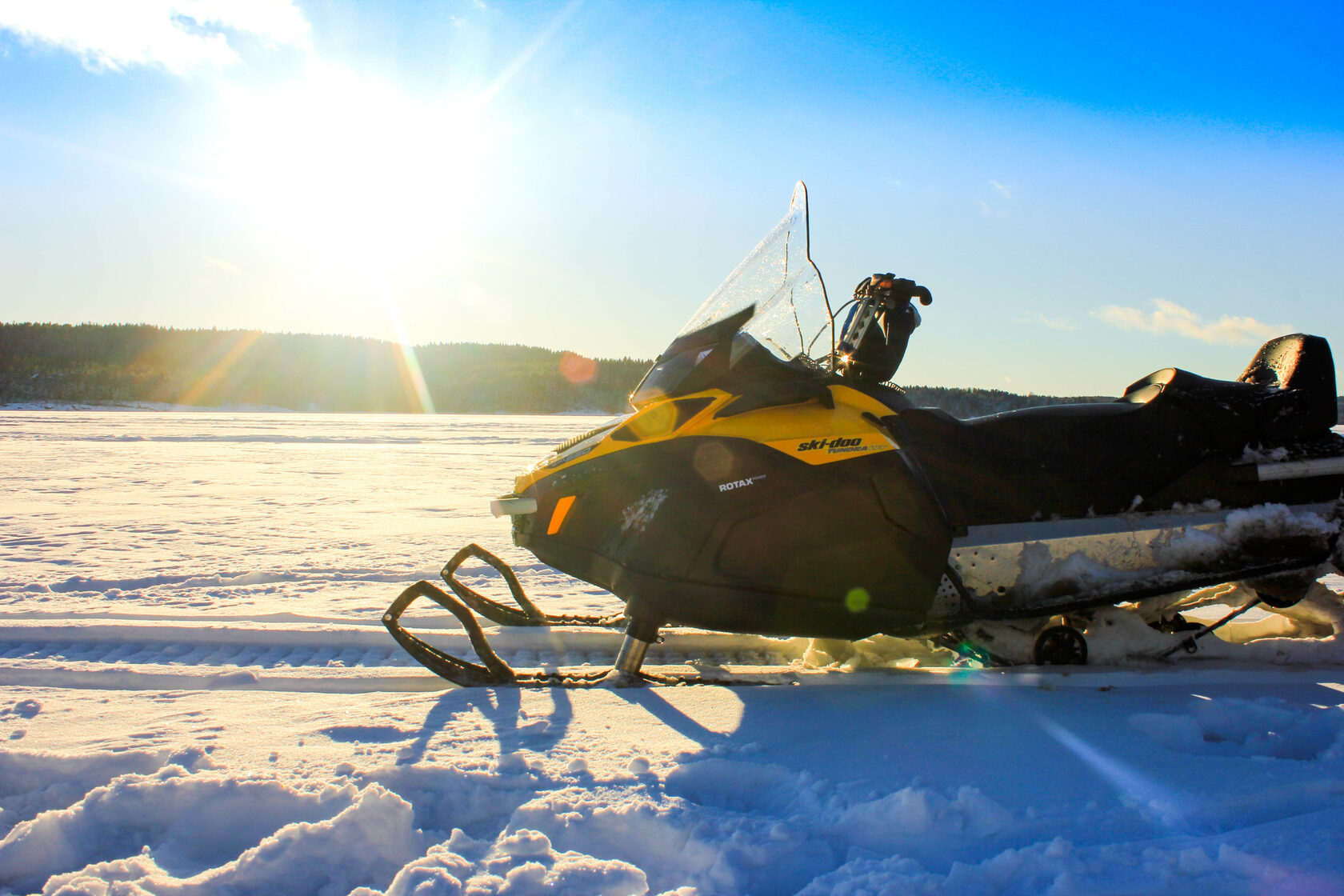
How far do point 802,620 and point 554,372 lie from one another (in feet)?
181

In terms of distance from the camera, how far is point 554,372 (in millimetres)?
55875

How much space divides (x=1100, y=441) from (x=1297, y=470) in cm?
60

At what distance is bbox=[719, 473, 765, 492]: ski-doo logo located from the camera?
2.03 metres

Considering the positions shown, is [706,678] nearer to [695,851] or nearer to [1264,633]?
[695,851]

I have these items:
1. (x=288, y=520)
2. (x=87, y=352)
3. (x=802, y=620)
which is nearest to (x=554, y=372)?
(x=87, y=352)

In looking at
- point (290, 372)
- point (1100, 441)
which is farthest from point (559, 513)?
point (290, 372)

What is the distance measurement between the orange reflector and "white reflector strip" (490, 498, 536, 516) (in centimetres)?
7

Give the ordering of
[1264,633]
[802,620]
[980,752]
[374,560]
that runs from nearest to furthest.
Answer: [980,752], [802,620], [1264,633], [374,560]

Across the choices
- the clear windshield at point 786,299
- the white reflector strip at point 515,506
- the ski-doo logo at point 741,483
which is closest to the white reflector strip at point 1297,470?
the clear windshield at point 786,299

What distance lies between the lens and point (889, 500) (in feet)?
6.69

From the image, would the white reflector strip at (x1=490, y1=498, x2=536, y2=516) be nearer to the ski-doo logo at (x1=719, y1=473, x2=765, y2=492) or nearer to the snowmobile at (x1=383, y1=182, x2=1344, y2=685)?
the snowmobile at (x1=383, y1=182, x2=1344, y2=685)

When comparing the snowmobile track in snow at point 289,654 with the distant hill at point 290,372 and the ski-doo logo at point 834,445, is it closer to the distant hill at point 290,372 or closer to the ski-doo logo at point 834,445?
the ski-doo logo at point 834,445

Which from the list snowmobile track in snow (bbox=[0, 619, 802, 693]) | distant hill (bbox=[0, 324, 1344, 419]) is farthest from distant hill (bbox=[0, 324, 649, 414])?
snowmobile track in snow (bbox=[0, 619, 802, 693])

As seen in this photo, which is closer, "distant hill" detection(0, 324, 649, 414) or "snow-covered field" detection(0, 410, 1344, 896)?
"snow-covered field" detection(0, 410, 1344, 896)
